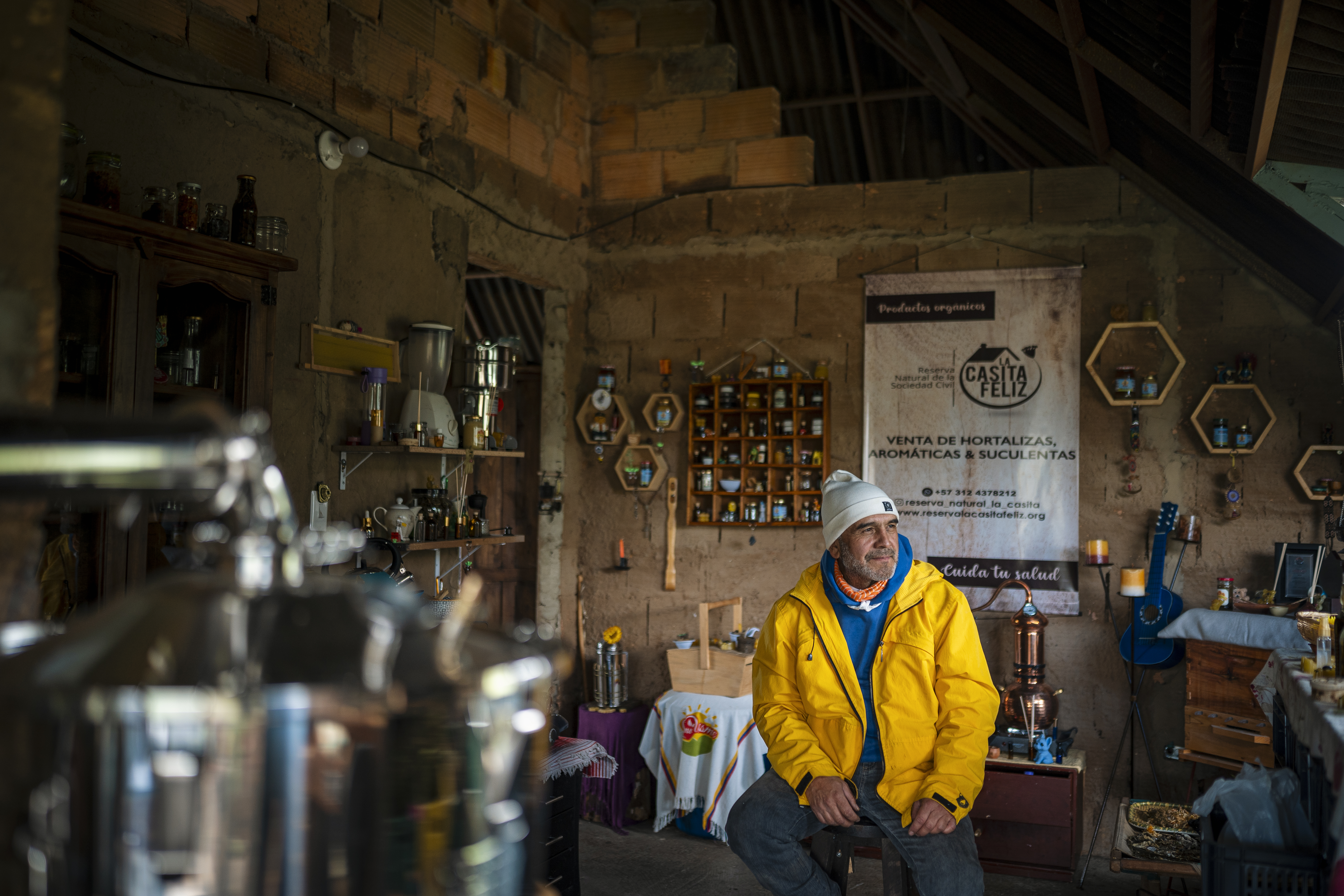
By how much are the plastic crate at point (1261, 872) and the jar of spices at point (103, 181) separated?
128 inches

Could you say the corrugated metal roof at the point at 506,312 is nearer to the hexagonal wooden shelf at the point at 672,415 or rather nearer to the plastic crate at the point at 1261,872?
the hexagonal wooden shelf at the point at 672,415

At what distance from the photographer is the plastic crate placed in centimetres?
213

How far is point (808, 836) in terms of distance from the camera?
2959mm

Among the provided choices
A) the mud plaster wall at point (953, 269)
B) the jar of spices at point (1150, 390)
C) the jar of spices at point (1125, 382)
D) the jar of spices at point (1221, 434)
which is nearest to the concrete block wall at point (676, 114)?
the mud plaster wall at point (953, 269)

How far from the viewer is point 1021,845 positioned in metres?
3.94

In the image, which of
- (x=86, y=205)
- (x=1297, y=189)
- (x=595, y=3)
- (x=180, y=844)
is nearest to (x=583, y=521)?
(x=595, y=3)

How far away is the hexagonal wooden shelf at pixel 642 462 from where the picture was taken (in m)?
5.38

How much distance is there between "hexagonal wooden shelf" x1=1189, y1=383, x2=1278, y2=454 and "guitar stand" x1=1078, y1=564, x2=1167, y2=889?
459 mm

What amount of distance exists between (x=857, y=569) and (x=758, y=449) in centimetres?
220

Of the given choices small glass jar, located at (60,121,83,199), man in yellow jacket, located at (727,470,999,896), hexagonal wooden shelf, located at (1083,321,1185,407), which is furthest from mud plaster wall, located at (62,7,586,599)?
hexagonal wooden shelf, located at (1083,321,1185,407)

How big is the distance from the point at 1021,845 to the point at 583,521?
2.71 m

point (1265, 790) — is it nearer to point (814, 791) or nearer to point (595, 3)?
point (814, 791)

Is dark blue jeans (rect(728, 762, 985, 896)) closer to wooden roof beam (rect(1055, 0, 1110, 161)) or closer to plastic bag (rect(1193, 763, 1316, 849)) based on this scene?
plastic bag (rect(1193, 763, 1316, 849))

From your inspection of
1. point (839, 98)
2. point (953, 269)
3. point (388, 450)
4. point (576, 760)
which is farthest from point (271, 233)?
point (839, 98)
